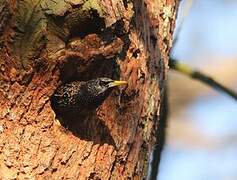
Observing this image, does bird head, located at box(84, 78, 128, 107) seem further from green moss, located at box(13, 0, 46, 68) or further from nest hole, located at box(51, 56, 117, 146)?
green moss, located at box(13, 0, 46, 68)

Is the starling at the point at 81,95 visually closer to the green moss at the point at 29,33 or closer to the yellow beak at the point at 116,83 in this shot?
the yellow beak at the point at 116,83

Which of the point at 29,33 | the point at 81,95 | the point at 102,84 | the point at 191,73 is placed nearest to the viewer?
the point at 29,33

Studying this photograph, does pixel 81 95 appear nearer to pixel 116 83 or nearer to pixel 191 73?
pixel 116 83

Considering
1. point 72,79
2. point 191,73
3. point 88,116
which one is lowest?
point 88,116

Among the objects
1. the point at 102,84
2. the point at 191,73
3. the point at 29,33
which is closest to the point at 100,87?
the point at 102,84

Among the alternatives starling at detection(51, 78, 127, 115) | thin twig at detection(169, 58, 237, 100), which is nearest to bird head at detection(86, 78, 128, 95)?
starling at detection(51, 78, 127, 115)

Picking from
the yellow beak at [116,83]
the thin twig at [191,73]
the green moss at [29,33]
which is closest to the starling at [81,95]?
the yellow beak at [116,83]
